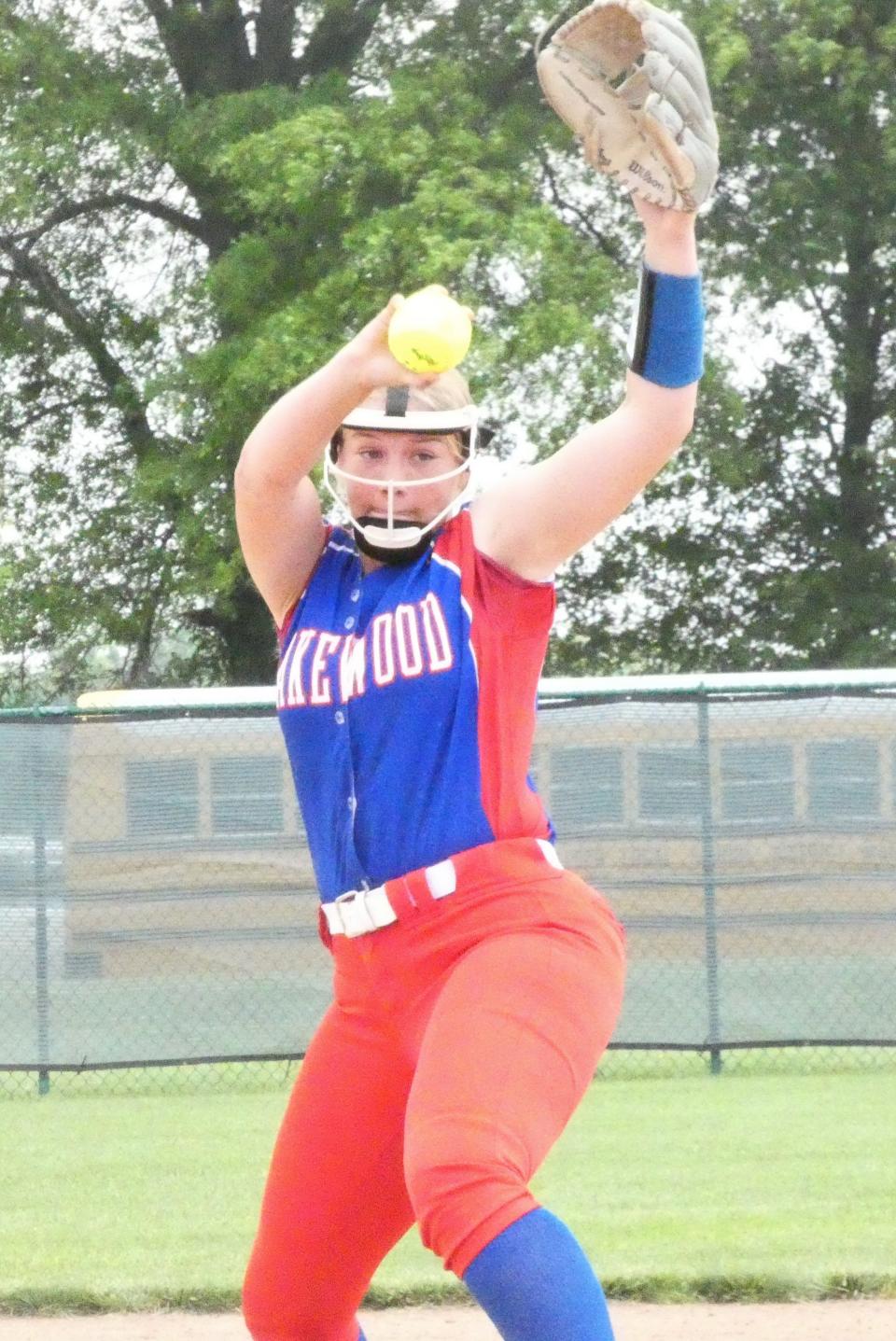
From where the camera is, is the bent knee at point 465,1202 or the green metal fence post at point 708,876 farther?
the green metal fence post at point 708,876

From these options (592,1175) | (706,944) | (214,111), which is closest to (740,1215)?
(592,1175)

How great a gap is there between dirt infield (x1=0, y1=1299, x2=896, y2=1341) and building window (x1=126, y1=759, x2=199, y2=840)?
3.94m

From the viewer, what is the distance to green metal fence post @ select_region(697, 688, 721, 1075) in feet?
28.5

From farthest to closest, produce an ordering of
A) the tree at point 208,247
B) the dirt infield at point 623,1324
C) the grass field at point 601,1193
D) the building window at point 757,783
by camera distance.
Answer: the tree at point 208,247 → the building window at point 757,783 → the grass field at point 601,1193 → the dirt infield at point 623,1324

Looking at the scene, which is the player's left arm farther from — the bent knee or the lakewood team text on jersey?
the bent knee

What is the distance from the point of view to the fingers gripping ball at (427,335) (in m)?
2.52

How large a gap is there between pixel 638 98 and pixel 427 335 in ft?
1.65

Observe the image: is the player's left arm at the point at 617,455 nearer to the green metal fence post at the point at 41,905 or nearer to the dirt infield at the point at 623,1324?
the dirt infield at the point at 623,1324

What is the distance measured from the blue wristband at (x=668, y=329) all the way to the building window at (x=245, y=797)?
625cm

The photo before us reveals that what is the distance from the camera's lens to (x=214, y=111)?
18.0 metres

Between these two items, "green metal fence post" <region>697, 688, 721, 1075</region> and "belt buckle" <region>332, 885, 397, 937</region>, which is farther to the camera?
"green metal fence post" <region>697, 688, 721, 1075</region>

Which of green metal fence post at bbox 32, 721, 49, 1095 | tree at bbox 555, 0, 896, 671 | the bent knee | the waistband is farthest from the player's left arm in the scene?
tree at bbox 555, 0, 896, 671

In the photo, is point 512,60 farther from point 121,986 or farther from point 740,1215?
point 740,1215

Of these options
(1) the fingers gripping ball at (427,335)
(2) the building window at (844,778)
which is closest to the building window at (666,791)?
(2) the building window at (844,778)
